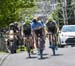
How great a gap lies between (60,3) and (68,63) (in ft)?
247

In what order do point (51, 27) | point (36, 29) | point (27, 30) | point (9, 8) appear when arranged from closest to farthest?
point (36, 29) → point (51, 27) → point (27, 30) → point (9, 8)

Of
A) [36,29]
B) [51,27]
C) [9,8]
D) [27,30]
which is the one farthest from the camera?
[9,8]

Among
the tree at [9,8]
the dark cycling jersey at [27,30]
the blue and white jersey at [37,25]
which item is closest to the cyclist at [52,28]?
the dark cycling jersey at [27,30]

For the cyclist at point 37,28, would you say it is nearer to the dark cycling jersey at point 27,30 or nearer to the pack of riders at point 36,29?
the pack of riders at point 36,29

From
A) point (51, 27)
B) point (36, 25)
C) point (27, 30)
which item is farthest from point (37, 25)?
point (27, 30)

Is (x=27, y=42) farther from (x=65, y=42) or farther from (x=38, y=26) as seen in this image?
(x=65, y=42)

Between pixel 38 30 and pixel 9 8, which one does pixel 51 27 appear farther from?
pixel 9 8

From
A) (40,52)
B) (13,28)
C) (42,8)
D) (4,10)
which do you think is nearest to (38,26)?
(40,52)

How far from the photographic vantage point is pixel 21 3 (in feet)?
99.1

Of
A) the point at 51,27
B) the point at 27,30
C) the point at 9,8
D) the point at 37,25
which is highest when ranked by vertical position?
the point at 9,8

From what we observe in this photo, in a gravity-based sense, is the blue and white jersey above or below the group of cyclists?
above

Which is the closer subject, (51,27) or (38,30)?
(38,30)

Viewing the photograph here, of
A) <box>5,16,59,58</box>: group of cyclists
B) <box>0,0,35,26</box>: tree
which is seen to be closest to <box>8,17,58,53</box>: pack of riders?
<box>5,16,59,58</box>: group of cyclists

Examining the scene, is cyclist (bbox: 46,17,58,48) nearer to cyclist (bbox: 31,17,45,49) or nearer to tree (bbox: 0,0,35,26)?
cyclist (bbox: 31,17,45,49)
